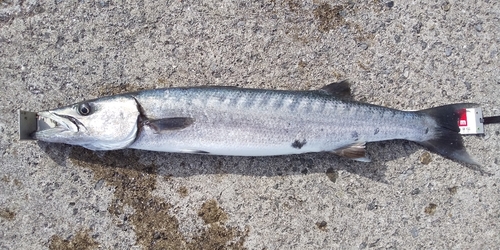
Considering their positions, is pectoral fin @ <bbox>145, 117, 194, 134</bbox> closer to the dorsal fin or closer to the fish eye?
the fish eye

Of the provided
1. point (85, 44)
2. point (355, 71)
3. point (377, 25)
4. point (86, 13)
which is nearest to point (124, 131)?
point (85, 44)

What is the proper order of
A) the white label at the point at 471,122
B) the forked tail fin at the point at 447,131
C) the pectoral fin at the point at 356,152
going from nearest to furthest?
the pectoral fin at the point at 356,152, the forked tail fin at the point at 447,131, the white label at the point at 471,122

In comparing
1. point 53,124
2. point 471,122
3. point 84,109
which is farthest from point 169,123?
point 471,122

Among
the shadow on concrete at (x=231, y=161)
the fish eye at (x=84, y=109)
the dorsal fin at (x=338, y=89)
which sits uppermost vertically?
the dorsal fin at (x=338, y=89)

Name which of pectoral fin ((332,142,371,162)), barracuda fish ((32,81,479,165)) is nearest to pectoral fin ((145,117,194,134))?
barracuda fish ((32,81,479,165))

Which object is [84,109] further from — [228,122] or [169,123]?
[228,122]

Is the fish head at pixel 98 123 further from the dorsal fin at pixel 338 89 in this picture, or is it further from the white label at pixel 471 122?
the white label at pixel 471 122

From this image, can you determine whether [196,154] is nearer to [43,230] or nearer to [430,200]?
[43,230]

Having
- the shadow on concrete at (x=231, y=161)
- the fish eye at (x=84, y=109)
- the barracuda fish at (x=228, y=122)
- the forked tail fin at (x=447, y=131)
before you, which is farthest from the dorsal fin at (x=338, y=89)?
the fish eye at (x=84, y=109)
